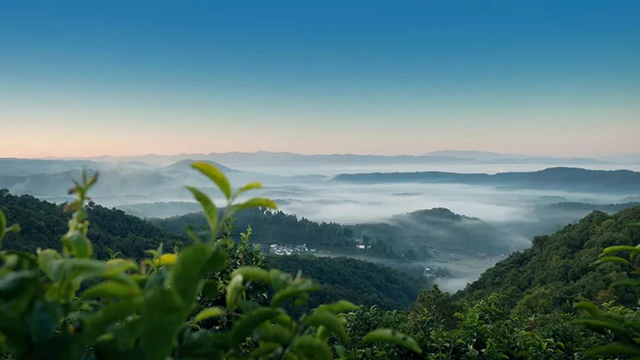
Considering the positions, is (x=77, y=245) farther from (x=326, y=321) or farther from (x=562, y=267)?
(x=562, y=267)

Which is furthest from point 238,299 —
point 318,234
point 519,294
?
point 318,234

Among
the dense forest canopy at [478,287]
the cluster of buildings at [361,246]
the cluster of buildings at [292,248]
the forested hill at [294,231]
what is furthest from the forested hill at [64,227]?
the cluster of buildings at [361,246]

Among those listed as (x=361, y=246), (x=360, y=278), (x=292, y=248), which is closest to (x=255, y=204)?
(x=360, y=278)

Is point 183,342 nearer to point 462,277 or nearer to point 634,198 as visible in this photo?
point 462,277

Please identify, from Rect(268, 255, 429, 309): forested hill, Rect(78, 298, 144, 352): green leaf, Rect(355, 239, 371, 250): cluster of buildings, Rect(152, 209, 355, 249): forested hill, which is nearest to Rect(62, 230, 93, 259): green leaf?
Rect(78, 298, 144, 352): green leaf

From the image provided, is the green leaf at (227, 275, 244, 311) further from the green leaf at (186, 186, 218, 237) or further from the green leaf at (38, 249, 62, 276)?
Answer: the green leaf at (38, 249, 62, 276)

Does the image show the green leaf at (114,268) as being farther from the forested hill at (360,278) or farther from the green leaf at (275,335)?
the forested hill at (360,278)
